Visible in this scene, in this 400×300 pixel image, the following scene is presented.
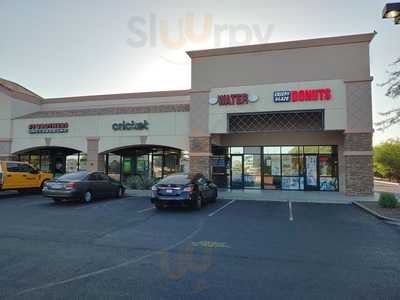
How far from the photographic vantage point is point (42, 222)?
9219 mm

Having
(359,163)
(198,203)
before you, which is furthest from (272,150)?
(198,203)

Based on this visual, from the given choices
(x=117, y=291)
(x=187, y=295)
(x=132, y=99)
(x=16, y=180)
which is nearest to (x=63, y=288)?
(x=117, y=291)

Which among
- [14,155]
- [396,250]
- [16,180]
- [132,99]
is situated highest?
[132,99]

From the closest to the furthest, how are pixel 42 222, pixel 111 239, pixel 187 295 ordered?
pixel 187 295, pixel 111 239, pixel 42 222

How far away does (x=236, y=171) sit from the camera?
20.1 m

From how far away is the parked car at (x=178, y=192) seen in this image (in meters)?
11.1

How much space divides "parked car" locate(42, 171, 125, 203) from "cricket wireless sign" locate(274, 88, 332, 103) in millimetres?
10351

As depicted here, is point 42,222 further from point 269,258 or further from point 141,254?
point 269,258

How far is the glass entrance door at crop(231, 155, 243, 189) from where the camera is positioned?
1998cm

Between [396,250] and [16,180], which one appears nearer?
Answer: [396,250]

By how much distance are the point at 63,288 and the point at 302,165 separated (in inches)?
667

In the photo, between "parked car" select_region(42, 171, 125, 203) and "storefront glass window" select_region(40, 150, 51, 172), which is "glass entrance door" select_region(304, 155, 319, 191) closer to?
"parked car" select_region(42, 171, 125, 203)

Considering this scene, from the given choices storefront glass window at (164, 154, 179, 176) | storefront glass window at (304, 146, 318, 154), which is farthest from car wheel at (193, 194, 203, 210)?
storefront glass window at (304, 146, 318, 154)

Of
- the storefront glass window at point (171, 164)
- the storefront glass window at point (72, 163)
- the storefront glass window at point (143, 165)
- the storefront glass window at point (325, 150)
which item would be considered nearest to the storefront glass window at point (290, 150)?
the storefront glass window at point (325, 150)
